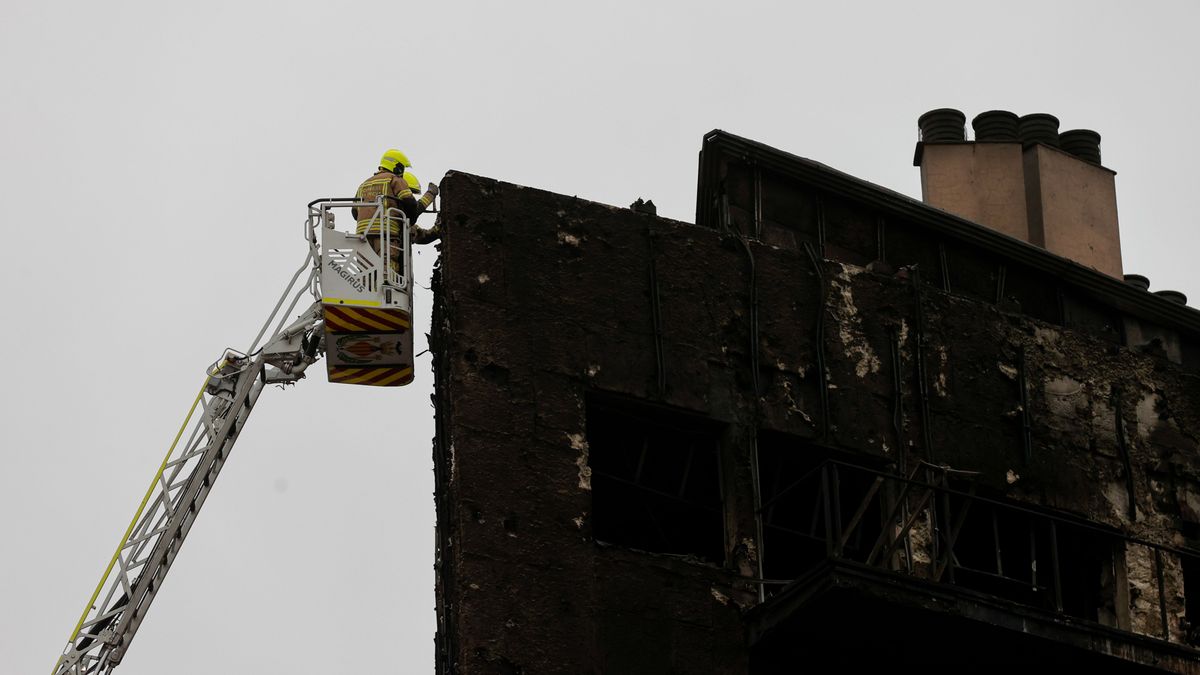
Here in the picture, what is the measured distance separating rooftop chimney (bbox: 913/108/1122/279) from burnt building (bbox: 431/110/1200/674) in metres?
0.92

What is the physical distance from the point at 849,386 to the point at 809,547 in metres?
1.47

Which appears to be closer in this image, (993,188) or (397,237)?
(397,237)

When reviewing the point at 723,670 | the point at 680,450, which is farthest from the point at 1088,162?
the point at 723,670

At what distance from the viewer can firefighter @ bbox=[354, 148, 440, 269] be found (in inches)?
834

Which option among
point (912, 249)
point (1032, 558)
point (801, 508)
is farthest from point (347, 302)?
point (1032, 558)

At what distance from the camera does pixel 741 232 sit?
22297mm

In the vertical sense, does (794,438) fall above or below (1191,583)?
above

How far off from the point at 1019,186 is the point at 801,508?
5.55m

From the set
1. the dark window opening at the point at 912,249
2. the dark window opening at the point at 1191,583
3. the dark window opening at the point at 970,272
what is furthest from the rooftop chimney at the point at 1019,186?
the dark window opening at the point at 1191,583

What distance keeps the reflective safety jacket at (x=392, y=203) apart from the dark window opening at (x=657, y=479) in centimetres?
213

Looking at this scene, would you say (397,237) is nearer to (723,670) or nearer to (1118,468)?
(723,670)

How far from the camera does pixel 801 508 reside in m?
22.0

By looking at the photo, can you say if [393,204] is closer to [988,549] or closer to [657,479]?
[657,479]

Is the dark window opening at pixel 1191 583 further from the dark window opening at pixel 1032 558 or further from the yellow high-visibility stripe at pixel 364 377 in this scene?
the yellow high-visibility stripe at pixel 364 377
